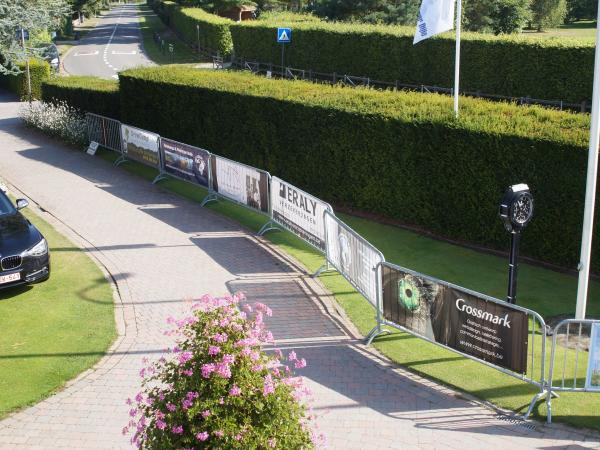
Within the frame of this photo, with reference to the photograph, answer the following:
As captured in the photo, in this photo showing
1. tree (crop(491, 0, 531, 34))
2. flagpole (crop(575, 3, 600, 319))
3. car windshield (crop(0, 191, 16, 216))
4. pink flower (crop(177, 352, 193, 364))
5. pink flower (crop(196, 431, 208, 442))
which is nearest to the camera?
pink flower (crop(196, 431, 208, 442))

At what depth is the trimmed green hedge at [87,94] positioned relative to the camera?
2598cm

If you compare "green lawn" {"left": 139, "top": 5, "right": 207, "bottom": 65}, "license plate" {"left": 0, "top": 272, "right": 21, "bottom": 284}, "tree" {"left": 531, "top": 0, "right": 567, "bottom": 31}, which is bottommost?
"license plate" {"left": 0, "top": 272, "right": 21, "bottom": 284}

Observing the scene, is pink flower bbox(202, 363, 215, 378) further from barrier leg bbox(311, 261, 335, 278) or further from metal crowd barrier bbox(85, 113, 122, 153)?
metal crowd barrier bbox(85, 113, 122, 153)

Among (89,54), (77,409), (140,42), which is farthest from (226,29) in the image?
(77,409)

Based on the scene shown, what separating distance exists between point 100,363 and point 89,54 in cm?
5059

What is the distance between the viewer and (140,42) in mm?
66938

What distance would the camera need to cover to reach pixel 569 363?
1033 cm

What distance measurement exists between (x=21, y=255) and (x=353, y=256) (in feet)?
17.8

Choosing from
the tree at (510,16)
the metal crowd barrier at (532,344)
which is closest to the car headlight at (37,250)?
the metal crowd barrier at (532,344)

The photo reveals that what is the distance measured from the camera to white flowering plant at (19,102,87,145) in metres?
25.7

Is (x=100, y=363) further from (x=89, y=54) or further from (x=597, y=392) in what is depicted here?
(x=89, y=54)

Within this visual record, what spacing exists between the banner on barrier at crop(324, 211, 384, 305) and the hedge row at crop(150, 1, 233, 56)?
37657mm

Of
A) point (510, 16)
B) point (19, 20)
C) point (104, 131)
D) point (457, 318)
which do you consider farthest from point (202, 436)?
point (510, 16)

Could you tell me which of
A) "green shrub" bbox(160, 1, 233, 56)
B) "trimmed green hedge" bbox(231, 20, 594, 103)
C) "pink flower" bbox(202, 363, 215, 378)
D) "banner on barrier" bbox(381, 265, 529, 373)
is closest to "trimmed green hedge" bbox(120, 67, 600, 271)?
"banner on barrier" bbox(381, 265, 529, 373)
